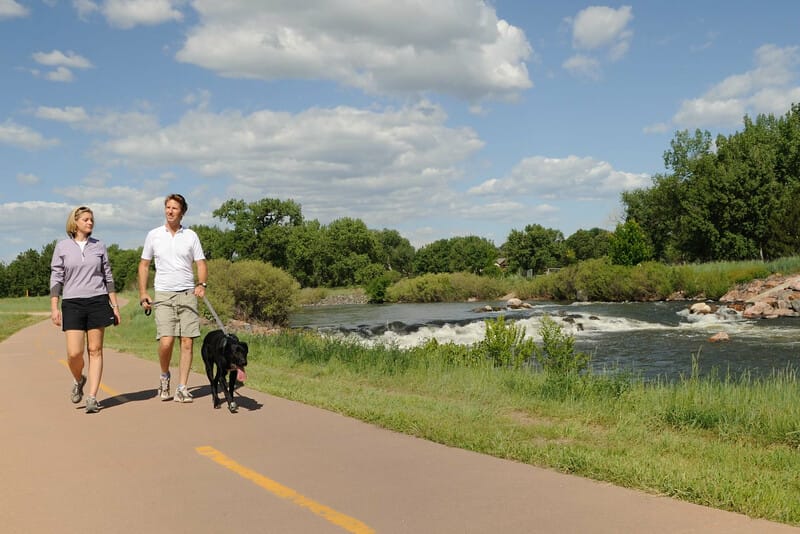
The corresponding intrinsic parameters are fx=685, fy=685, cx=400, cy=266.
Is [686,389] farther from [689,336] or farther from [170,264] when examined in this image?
[689,336]

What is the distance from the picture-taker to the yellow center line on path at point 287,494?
421 centimetres

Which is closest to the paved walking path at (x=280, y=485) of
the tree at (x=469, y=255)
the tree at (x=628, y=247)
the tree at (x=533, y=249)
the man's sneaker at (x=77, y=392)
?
the man's sneaker at (x=77, y=392)

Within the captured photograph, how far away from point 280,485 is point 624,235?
7229cm

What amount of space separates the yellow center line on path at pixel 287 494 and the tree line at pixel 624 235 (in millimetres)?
58809

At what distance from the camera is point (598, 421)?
7.48 meters

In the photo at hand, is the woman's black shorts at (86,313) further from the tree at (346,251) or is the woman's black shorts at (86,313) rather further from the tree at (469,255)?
the tree at (469,255)

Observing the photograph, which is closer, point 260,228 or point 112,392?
point 112,392

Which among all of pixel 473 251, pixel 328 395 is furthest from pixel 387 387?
pixel 473 251

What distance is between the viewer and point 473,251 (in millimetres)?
133875

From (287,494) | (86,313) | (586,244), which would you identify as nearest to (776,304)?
(86,313)

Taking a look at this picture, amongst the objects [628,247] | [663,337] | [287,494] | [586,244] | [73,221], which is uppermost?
[586,244]

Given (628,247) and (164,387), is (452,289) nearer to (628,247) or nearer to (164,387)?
(628,247)

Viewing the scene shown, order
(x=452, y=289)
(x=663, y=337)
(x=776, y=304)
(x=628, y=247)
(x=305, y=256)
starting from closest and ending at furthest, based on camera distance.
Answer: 1. (x=663, y=337)
2. (x=776, y=304)
3. (x=452, y=289)
4. (x=628, y=247)
5. (x=305, y=256)

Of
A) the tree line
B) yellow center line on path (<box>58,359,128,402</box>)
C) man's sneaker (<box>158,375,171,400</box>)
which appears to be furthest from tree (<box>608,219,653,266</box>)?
man's sneaker (<box>158,375,171,400</box>)
